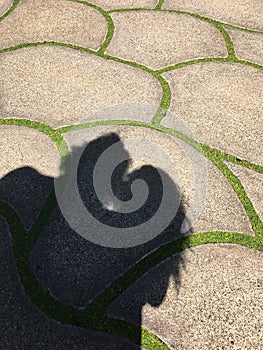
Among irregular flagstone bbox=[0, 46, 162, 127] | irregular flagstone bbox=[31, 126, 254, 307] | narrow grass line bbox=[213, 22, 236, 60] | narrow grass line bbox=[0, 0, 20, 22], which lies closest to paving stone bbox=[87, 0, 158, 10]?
narrow grass line bbox=[213, 22, 236, 60]

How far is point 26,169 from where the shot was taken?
5.32 m

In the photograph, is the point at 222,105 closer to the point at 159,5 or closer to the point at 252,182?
Result: the point at 252,182

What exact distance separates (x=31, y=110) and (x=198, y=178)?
2.54m

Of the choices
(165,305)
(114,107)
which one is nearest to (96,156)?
(114,107)

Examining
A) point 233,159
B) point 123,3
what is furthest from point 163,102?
point 123,3

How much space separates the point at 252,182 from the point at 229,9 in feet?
13.5

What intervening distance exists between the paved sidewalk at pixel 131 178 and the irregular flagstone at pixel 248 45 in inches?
1.0

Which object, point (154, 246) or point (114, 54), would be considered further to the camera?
point (114, 54)

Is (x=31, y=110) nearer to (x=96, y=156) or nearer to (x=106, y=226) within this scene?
(x=96, y=156)

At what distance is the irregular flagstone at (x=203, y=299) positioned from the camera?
158 inches

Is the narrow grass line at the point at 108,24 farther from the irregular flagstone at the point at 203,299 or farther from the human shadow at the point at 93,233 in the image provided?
the irregular flagstone at the point at 203,299

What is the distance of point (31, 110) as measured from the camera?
606 centimetres

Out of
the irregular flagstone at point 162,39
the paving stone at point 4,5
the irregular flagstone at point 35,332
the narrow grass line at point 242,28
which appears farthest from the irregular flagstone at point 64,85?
the irregular flagstone at point 35,332

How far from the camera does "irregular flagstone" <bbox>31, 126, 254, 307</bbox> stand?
14.3 feet
